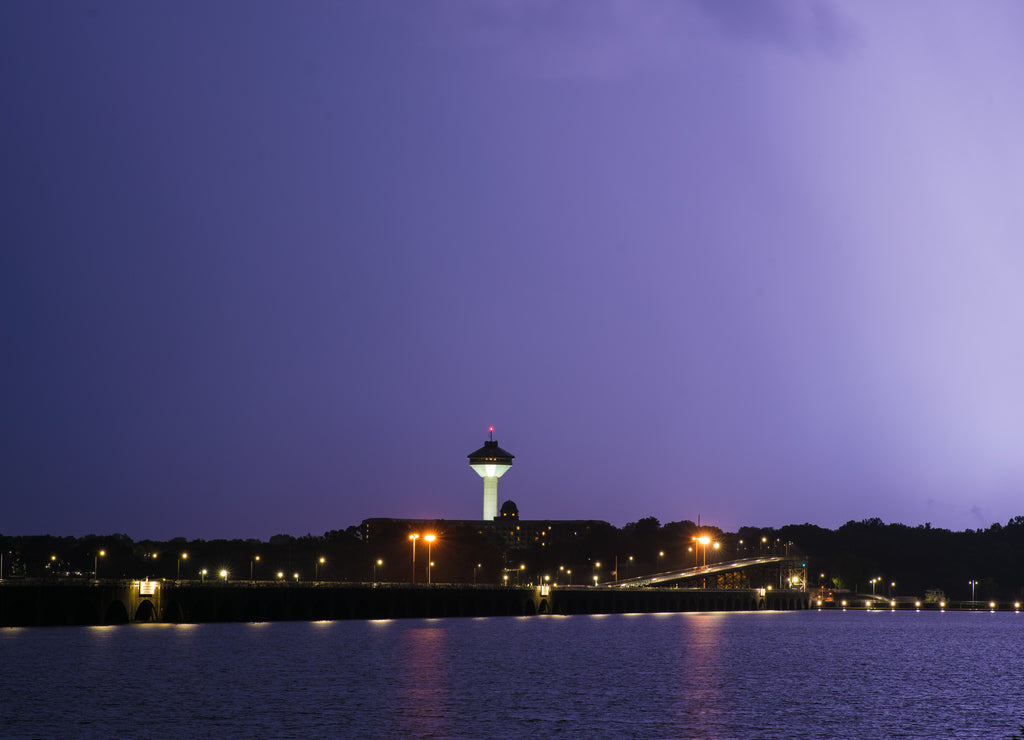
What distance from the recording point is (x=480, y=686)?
269 feet

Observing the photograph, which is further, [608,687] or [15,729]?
[608,687]

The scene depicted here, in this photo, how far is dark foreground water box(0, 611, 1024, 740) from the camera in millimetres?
63531

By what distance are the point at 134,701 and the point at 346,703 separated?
11802 millimetres

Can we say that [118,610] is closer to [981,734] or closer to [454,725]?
[454,725]

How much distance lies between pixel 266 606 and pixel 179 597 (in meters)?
16.2

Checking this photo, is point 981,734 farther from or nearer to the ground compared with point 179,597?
nearer to the ground

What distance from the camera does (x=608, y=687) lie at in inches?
3273

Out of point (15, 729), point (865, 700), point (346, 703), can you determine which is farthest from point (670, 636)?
point (15, 729)

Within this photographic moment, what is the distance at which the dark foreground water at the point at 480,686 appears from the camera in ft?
208

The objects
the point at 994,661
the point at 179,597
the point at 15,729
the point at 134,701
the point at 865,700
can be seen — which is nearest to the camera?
the point at 15,729

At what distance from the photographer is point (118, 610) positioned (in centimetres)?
13350

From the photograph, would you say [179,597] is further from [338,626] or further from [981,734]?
[981,734]

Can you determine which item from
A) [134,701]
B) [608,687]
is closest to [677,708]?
[608,687]

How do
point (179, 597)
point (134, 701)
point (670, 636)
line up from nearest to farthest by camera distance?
point (134, 701)
point (179, 597)
point (670, 636)
